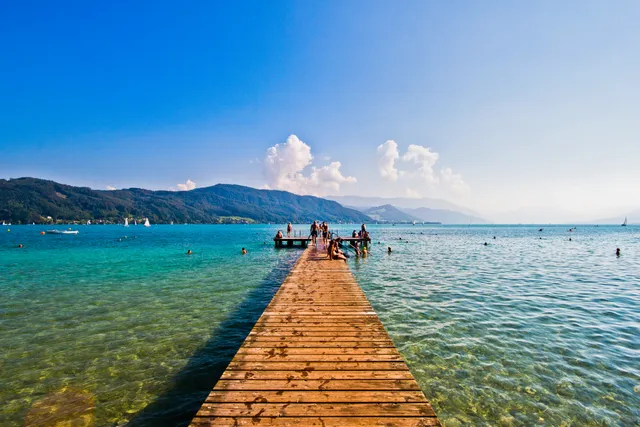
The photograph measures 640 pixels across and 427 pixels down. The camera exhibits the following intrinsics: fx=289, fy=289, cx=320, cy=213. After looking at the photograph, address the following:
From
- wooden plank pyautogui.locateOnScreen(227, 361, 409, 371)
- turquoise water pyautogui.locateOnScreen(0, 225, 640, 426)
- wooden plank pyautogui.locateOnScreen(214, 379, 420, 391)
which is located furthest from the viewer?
turquoise water pyautogui.locateOnScreen(0, 225, 640, 426)

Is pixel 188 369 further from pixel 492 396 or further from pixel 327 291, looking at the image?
pixel 492 396

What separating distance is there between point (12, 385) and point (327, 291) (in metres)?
10.00

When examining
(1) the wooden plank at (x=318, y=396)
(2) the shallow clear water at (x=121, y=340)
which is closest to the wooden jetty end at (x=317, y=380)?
(1) the wooden plank at (x=318, y=396)

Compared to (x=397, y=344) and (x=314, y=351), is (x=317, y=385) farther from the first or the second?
(x=397, y=344)

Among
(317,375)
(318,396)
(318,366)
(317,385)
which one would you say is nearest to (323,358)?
(318,366)

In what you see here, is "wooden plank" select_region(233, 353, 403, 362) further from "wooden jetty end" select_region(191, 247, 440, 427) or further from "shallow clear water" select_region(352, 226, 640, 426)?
"shallow clear water" select_region(352, 226, 640, 426)

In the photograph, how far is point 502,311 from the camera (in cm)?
1340

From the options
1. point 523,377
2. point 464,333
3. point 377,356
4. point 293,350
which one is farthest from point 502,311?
point 293,350

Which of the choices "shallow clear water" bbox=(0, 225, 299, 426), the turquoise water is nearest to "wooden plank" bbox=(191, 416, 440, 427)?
the turquoise water

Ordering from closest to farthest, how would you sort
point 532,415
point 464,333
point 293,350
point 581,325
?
point 532,415 < point 293,350 < point 464,333 < point 581,325

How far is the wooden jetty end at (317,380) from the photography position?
4398 millimetres

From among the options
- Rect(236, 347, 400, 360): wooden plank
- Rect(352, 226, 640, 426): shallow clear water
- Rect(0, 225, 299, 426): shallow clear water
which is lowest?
Rect(0, 225, 299, 426): shallow clear water

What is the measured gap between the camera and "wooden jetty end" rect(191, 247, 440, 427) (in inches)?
173

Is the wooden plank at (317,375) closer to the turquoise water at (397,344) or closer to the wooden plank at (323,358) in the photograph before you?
the wooden plank at (323,358)
